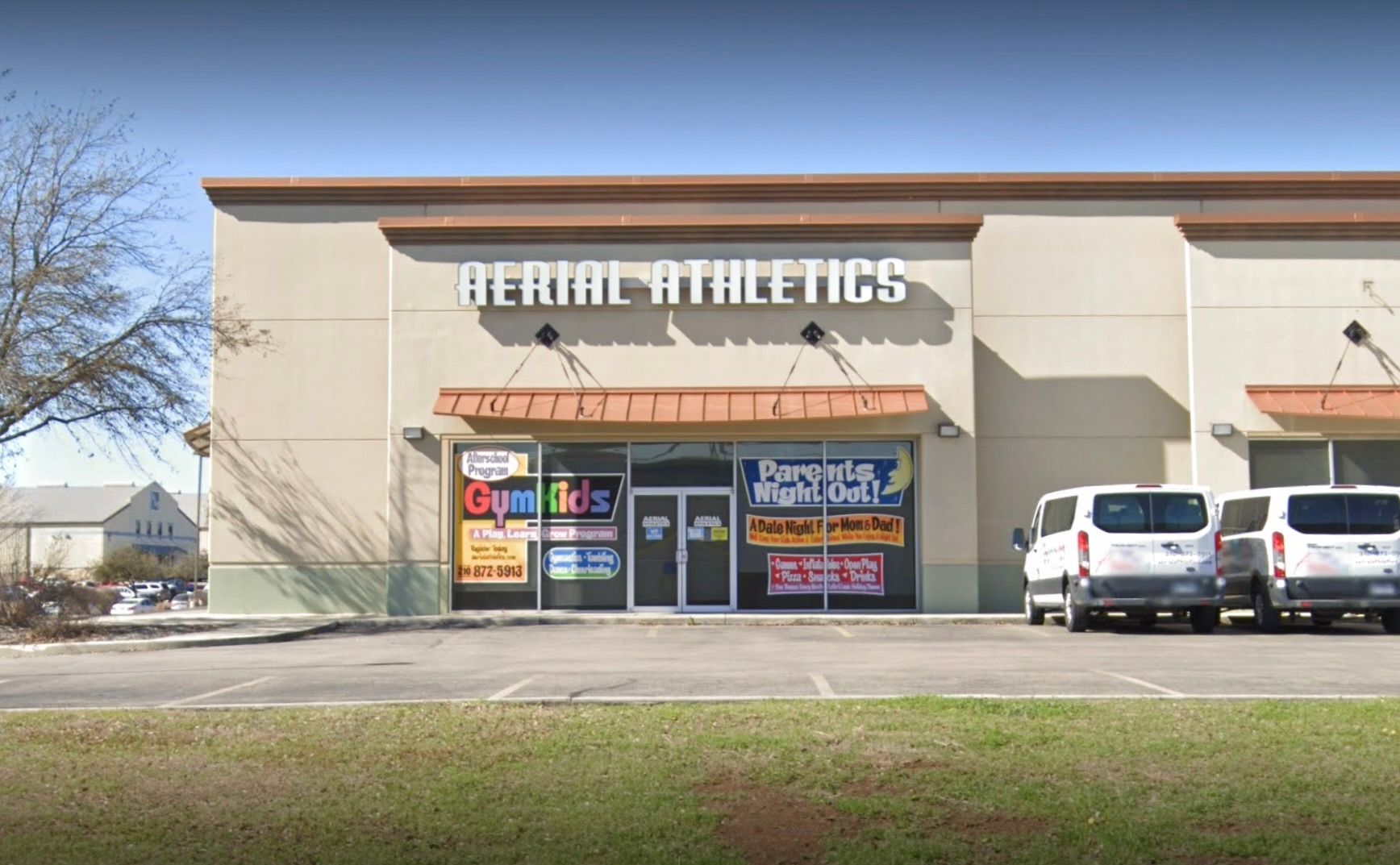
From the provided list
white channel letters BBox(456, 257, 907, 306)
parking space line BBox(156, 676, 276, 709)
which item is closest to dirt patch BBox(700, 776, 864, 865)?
parking space line BBox(156, 676, 276, 709)

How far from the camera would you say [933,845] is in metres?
6.38

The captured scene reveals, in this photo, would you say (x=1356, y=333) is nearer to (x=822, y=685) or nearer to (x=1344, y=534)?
(x=1344, y=534)

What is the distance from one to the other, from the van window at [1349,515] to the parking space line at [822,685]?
10.1m

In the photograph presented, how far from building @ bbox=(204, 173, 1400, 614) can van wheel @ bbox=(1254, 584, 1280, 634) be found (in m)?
5.48

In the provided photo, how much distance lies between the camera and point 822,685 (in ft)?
40.0

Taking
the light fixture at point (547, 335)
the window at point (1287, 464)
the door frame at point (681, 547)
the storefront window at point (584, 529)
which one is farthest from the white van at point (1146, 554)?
the light fixture at point (547, 335)

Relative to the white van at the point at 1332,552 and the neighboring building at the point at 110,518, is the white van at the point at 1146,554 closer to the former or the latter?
the white van at the point at 1332,552

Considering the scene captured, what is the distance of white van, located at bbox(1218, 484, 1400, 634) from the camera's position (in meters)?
19.7

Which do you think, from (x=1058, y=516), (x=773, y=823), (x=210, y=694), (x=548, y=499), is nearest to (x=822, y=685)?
(x=210, y=694)

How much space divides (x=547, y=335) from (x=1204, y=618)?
40.6ft

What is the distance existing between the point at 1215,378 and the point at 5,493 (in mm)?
21952

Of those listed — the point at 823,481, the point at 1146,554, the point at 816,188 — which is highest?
the point at 816,188

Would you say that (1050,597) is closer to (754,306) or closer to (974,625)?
(974,625)

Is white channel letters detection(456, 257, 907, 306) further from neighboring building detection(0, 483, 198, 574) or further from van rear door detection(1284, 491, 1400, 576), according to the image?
neighboring building detection(0, 483, 198, 574)
